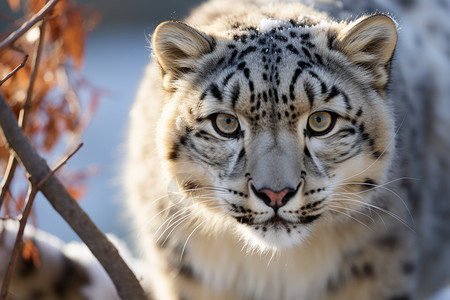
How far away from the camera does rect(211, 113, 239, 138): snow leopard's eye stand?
232 cm

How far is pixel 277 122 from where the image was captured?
7.37ft

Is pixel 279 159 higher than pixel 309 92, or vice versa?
pixel 309 92

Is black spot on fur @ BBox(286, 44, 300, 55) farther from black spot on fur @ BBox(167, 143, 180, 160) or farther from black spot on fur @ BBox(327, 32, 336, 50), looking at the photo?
black spot on fur @ BBox(167, 143, 180, 160)

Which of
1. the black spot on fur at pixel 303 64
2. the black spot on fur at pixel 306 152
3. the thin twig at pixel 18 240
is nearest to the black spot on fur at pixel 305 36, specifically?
the black spot on fur at pixel 303 64

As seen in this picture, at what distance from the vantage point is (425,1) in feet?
13.0

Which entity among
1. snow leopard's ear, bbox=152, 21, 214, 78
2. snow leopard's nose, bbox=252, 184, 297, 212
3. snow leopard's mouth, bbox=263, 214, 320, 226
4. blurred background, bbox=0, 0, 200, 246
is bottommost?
snow leopard's mouth, bbox=263, 214, 320, 226

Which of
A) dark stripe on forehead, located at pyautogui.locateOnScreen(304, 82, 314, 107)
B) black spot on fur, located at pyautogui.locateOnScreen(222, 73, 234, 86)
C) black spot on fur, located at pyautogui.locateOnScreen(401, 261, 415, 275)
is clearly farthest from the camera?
black spot on fur, located at pyautogui.locateOnScreen(401, 261, 415, 275)

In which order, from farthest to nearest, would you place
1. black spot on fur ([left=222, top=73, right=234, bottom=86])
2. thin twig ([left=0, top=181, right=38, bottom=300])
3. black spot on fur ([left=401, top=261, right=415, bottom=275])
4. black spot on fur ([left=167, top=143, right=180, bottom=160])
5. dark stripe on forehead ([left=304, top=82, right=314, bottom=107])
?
black spot on fur ([left=401, top=261, right=415, bottom=275]) < black spot on fur ([left=167, top=143, right=180, bottom=160]) < black spot on fur ([left=222, top=73, right=234, bottom=86]) < dark stripe on forehead ([left=304, top=82, right=314, bottom=107]) < thin twig ([left=0, top=181, right=38, bottom=300])

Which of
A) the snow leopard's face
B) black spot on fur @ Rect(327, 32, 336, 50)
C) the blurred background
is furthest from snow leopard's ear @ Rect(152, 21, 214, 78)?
the blurred background

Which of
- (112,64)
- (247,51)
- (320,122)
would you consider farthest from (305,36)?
(112,64)

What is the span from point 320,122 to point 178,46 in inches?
22.0

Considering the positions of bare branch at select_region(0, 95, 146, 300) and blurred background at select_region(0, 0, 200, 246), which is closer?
bare branch at select_region(0, 95, 146, 300)

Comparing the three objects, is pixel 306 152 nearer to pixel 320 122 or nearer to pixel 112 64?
pixel 320 122

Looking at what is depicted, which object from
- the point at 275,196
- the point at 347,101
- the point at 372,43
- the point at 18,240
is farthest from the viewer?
the point at 372,43
